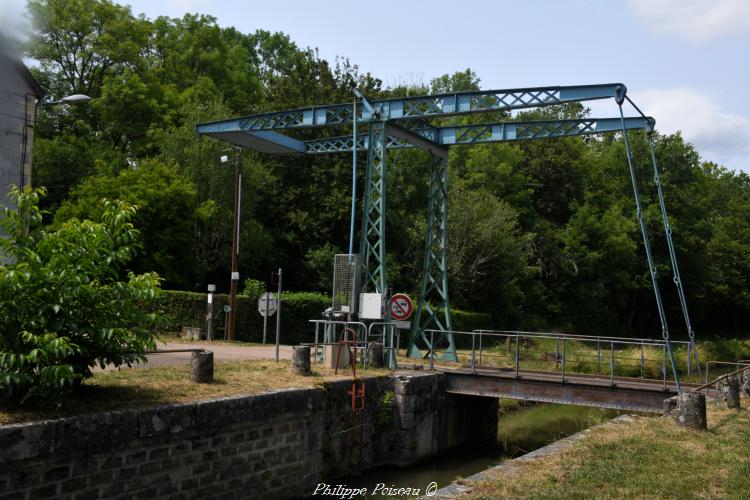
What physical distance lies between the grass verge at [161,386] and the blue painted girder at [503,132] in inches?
319

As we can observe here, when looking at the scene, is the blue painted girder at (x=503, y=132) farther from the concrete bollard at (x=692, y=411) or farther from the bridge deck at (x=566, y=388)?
the concrete bollard at (x=692, y=411)

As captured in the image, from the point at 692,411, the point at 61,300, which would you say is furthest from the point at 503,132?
the point at 61,300

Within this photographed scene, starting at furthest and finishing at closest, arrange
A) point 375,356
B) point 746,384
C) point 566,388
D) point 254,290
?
point 254,290
point 375,356
point 746,384
point 566,388

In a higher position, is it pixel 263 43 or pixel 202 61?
pixel 263 43

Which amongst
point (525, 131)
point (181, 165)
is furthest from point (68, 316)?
point (181, 165)

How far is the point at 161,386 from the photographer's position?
11953mm

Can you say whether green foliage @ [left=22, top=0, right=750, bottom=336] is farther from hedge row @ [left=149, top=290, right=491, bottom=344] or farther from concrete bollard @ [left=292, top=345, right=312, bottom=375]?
concrete bollard @ [left=292, top=345, right=312, bottom=375]

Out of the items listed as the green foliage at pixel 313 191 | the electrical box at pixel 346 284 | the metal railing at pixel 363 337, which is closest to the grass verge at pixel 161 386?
the metal railing at pixel 363 337

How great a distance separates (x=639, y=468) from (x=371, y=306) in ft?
31.8

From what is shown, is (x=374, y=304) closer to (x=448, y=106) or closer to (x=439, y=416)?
(x=439, y=416)

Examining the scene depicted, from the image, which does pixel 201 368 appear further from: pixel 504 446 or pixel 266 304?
pixel 504 446

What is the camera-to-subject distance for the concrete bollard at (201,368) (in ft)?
42.0

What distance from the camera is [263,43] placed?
61.0 metres

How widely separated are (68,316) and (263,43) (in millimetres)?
54552
